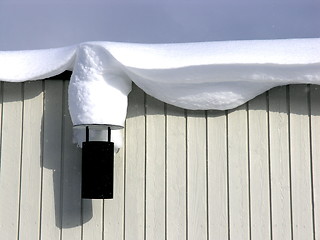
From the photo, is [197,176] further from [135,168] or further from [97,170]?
[97,170]

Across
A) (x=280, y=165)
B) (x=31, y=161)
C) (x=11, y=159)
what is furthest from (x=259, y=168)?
(x=11, y=159)

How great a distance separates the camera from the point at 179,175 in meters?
2.96

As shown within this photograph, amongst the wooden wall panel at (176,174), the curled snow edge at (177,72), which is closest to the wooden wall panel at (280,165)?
the curled snow edge at (177,72)

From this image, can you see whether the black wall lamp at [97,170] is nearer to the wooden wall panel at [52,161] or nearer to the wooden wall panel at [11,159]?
the wooden wall panel at [52,161]

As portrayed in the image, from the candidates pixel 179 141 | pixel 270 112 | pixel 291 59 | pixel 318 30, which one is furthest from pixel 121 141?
pixel 318 30

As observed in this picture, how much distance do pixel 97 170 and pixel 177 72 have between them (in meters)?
0.70

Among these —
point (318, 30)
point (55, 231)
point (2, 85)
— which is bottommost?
point (55, 231)

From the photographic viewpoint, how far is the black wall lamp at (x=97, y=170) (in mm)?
2758

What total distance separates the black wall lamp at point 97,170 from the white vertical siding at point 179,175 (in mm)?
215

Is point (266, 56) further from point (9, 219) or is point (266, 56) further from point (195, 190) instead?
point (9, 219)

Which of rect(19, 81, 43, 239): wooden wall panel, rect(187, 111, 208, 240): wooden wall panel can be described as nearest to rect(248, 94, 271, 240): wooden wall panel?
rect(187, 111, 208, 240): wooden wall panel

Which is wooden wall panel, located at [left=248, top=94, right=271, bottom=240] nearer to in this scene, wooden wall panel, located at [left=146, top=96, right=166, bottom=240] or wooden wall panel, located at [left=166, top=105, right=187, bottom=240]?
wooden wall panel, located at [left=166, top=105, right=187, bottom=240]

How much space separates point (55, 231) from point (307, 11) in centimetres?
404

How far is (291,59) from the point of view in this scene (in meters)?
2.79
